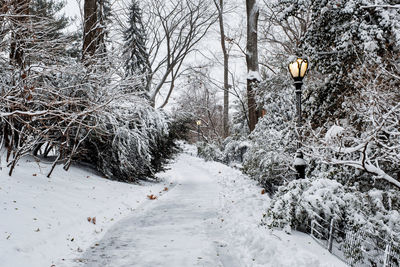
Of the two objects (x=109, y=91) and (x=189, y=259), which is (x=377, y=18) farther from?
(x=109, y=91)

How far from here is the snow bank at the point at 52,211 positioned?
189 inches

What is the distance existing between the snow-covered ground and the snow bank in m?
0.02

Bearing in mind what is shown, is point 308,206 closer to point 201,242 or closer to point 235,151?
point 201,242

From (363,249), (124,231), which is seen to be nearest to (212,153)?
(124,231)

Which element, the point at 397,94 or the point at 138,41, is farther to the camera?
the point at 138,41

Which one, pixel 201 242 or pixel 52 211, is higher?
pixel 52 211

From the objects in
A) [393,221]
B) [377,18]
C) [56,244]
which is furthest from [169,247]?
[377,18]

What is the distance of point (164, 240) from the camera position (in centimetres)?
596

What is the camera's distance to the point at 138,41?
2198 cm

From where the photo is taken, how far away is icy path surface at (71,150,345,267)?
4.80 meters

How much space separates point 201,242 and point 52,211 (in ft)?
10.5

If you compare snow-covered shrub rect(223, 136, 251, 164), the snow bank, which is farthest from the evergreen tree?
the snow bank

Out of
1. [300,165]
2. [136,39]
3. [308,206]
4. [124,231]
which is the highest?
[136,39]

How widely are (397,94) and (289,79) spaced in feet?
15.4
